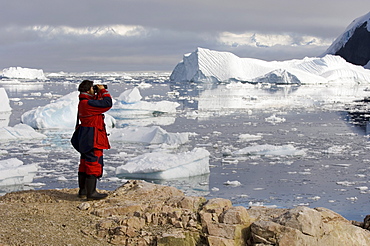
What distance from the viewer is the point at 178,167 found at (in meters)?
7.78

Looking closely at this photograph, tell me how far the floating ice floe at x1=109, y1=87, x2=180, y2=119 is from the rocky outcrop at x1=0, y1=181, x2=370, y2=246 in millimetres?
13726

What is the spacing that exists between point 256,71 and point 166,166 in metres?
38.0

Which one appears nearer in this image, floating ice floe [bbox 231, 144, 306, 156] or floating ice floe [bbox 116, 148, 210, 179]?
floating ice floe [bbox 116, 148, 210, 179]

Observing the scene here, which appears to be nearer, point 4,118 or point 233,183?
point 233,183

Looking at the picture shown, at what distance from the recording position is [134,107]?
18.0 meters

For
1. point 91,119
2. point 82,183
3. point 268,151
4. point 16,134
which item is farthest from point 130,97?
point 91,119

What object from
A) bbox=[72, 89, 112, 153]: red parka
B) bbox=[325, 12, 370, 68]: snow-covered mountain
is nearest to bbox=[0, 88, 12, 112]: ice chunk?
bbox=[72, 89, 112, 153]: red parka

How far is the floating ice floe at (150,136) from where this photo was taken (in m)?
10.9

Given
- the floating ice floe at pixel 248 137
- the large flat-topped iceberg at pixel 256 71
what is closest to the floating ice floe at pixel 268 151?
the floating ice floe at pixel 248 137

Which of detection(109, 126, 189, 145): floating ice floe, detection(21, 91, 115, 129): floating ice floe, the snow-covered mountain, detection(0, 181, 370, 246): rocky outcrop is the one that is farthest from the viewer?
the snow-covered mountain

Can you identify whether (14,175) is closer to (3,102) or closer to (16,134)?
(16,134)

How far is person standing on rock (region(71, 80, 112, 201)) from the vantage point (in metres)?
4.31

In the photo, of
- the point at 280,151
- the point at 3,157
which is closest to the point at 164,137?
the point at 280,151

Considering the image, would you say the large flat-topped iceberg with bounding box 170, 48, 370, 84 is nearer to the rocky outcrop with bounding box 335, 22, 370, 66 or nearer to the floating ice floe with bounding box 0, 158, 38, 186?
the rocky outcrop with bounding box 335, 22, 370, 66
